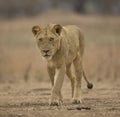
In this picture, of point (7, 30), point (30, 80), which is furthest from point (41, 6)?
point (30, 80)

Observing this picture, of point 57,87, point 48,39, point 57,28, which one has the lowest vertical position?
point 57,87

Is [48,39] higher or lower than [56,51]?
higher

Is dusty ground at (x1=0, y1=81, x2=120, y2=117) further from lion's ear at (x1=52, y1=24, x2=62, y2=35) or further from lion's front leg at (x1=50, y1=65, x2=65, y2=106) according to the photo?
lion's ear at (x1=52, y1=24, x2=62, y2=35)

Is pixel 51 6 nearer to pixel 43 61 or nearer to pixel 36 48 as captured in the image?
pixel 43 61

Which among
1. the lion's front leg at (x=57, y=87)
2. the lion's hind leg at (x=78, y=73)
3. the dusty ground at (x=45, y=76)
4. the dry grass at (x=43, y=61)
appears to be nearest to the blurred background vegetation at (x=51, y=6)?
the dry grass at (x=43, y=61)

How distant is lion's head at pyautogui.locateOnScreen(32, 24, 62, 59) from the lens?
30.0 ft

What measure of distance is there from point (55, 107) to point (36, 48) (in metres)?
3.18

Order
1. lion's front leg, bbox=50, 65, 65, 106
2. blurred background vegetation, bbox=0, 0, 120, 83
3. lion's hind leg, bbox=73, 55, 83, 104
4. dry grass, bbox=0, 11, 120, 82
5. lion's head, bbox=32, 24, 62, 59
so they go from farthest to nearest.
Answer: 1. blurred background vegetation, bbox=0, 0, 120, 83
2. dry grass, bbox=0, 11, 120, 82
3. lion's hind leg, bbox=73, 55, 83, 104
4. lion's front leg, bbox=50, 65, 65, 106
5. lion's head, bbox=32, 24, 62, 59

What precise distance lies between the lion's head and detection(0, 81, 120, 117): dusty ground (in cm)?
80

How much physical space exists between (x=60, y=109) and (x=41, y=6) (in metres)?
42.4

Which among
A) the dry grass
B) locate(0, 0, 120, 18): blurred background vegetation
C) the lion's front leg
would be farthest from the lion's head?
locate(0, 0, 120, 18): blurred background vegetation

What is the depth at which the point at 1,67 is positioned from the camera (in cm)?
1930

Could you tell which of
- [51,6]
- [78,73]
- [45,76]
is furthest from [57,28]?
[51,6]

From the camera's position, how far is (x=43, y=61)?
63.9ft
